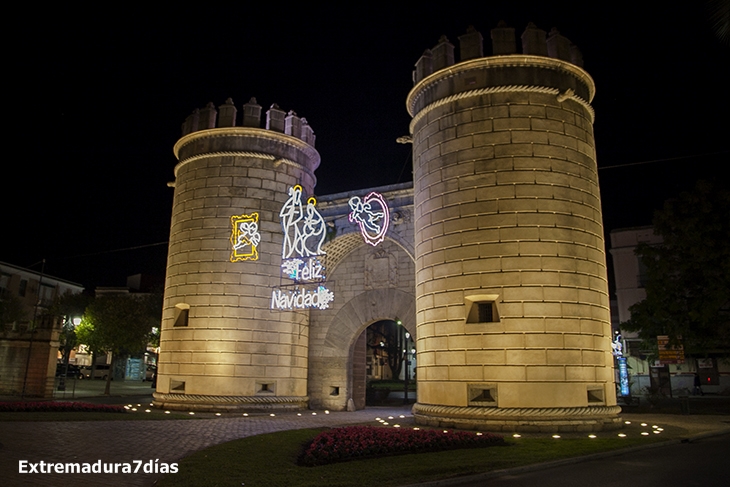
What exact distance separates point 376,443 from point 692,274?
19.9 metres

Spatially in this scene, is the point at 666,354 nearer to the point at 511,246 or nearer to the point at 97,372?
the point at 511,246

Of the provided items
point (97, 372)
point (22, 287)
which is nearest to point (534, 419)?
point (97, 372)

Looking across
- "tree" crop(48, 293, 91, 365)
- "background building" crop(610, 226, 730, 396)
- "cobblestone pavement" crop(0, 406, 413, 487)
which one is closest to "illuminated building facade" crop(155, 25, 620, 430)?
"cobblestone pavement" crop(0, 406, 413, 487)

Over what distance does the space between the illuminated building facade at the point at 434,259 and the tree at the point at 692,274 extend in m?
10.3

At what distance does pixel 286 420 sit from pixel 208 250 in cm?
718

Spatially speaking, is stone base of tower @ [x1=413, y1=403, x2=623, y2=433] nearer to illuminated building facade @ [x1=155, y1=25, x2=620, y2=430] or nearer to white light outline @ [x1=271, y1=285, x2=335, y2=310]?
illuminated building facade @ [x1=155, y1=25, x2=620, y2=430]

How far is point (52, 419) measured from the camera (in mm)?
15258

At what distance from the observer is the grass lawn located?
8086 mm

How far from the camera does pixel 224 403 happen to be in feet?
63.8

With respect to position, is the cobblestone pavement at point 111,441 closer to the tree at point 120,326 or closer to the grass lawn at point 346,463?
the grass lawn at point 346,463

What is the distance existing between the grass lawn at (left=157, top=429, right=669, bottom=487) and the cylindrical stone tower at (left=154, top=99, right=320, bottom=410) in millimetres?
7965

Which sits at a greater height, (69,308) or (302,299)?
(69,308)

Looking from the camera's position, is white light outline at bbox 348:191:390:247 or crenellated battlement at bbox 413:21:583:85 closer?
crenellated battlement at bbox 413:21:583:85

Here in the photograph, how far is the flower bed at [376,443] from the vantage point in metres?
9.78
